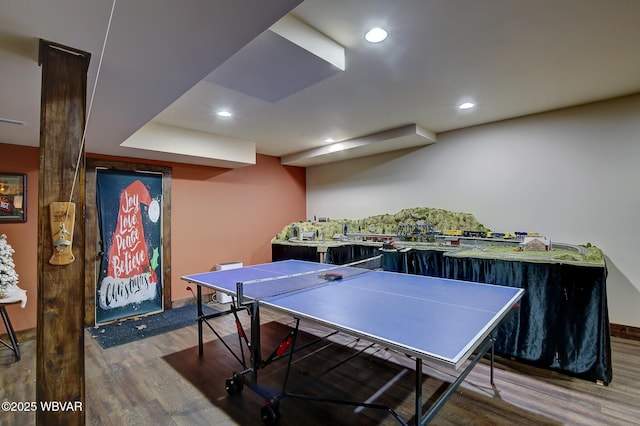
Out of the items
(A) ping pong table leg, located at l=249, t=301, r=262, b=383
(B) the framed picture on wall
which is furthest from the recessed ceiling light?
(B) the framed picture on wall

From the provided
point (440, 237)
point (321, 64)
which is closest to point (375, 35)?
point (321, 64)

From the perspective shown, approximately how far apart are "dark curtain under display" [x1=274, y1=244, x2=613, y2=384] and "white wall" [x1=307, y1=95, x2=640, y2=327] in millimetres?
1289

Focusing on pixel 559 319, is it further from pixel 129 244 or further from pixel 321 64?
pixel 129 244

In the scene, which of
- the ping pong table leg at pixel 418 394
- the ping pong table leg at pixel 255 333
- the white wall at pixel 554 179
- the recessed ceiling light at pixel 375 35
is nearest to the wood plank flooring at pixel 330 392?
the ping pong table leg at pixel 255 333

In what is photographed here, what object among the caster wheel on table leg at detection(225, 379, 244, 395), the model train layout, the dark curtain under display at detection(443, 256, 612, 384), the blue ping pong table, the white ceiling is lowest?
the caster wheel on table leg at detection(225, 379, 244, 395)

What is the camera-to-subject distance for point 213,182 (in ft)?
16.4

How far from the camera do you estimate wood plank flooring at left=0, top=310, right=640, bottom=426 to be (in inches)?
78.4

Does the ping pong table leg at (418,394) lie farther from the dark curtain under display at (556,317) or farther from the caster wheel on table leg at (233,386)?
the dark curtain under display at (556,317)

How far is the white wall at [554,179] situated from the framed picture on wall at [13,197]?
502 cm

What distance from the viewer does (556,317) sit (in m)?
2.56

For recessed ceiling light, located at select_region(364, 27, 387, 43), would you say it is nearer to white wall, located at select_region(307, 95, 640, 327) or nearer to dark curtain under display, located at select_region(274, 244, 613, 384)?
dark curtain under display, located at select_region(274, 244, 613, 384)

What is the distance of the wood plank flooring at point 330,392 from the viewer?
6.54 feet

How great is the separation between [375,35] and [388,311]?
1858mm

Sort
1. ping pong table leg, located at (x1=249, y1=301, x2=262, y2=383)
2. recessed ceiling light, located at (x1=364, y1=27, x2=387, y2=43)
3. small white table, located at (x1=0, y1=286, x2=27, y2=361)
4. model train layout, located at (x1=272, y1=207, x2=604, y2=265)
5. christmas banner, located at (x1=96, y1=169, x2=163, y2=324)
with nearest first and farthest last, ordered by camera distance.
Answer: ping pong table leg, located at (x1=249, y1=301, x2=262, y2=383), recessed ceiling light, located at (x1=364, y1=27, x2=387, y2=43), small white table, located at (x1=0, y1=286, x2=27, y2=361), model train layout, located at (x1=272, y1=207, x2=604, y2=265), christmas banner, located at (x1=96, y1=169, x2=163, y2=324)
